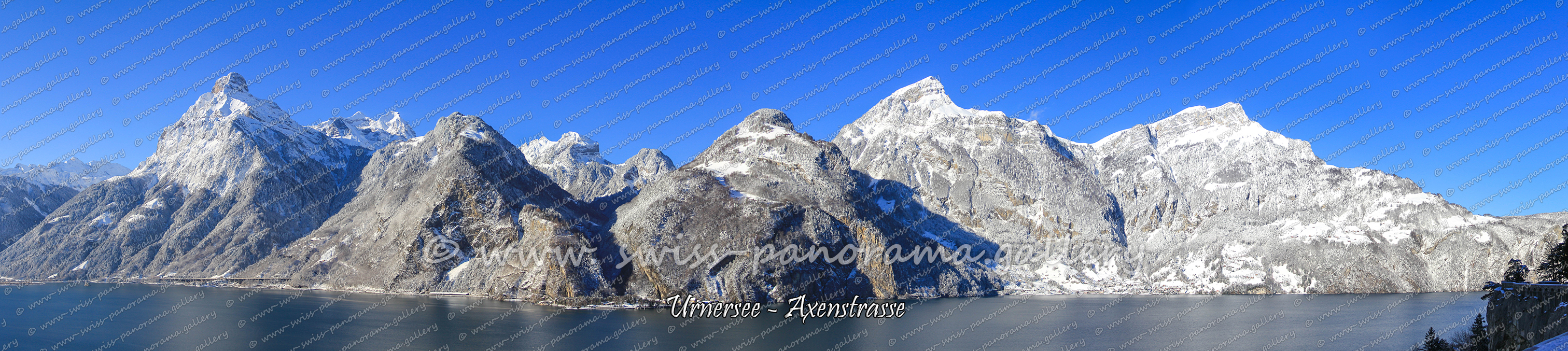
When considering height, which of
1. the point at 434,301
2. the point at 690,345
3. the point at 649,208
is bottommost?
the point at 690,345

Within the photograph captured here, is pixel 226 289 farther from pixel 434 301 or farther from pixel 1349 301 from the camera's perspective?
pixel 1349 301

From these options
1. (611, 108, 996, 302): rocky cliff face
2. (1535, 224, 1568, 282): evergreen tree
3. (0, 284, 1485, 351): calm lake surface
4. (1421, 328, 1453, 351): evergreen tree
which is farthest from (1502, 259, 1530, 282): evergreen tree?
(611, 108, 996, 302): rocky cliff face

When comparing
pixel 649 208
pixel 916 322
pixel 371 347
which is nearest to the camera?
pixel 371 347

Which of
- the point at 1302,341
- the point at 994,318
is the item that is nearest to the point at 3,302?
the point at 994,318
